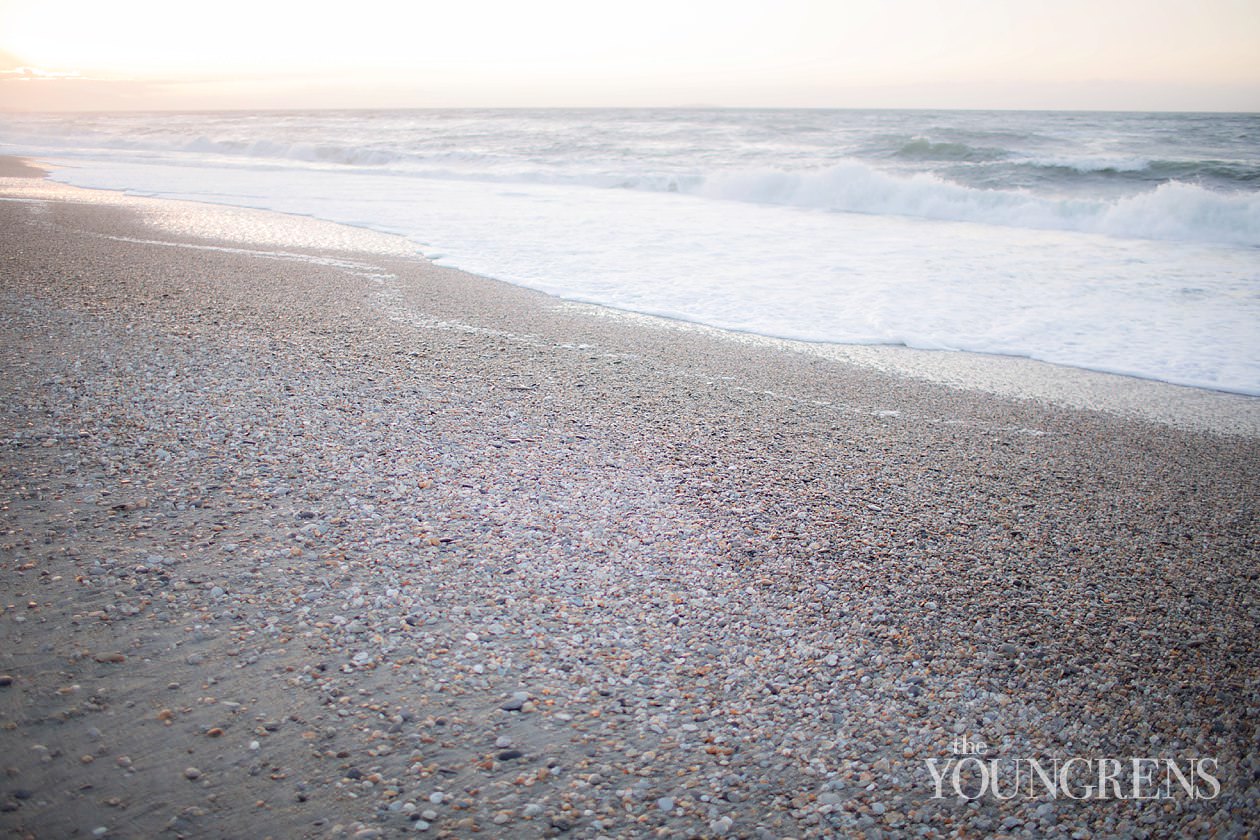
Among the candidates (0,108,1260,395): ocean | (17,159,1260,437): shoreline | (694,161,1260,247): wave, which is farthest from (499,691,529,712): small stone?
(694,161,1260,247): wave

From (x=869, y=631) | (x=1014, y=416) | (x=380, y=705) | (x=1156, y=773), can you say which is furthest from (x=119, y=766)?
(x=1014, y=416)

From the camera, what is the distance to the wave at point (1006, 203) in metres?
13.1

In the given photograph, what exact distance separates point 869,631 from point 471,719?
4.62 feet

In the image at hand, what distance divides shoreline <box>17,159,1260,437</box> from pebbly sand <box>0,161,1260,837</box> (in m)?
0.20

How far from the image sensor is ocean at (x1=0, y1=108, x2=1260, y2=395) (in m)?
7.04

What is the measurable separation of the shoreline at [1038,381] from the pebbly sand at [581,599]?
0.20 metres

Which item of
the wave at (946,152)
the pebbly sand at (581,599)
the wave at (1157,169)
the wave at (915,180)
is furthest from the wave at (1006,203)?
the pebbly sand at (581,599)

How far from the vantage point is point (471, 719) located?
2.01 meters

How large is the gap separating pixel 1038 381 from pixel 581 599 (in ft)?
15.6

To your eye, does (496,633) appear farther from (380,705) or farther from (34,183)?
(34,183)

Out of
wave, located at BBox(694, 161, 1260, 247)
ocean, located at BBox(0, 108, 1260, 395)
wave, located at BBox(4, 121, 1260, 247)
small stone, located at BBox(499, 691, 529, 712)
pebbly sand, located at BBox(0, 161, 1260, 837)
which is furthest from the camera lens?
wave, located at BBox(4, 121, 1260, 247)

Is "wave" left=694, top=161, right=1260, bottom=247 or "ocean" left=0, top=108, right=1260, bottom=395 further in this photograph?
"wave" left=694, top=161, right=1260, bottom=247

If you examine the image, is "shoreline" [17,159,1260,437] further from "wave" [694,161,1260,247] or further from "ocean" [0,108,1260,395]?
"wave" [694,161,1260,247]

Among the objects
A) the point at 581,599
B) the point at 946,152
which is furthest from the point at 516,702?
the point at 946,152
